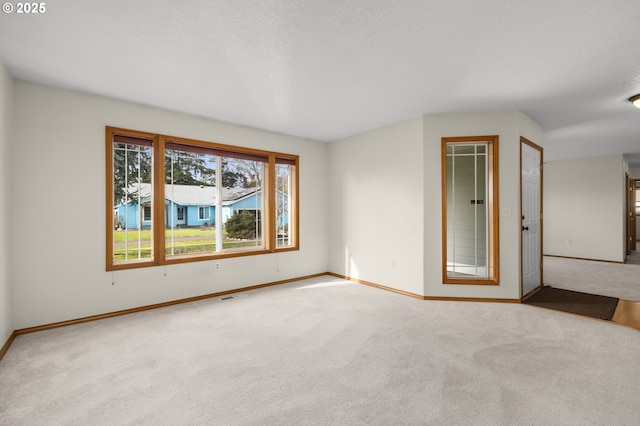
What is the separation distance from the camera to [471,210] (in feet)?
17.4

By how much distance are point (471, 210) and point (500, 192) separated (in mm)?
1356

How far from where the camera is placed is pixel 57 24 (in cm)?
211

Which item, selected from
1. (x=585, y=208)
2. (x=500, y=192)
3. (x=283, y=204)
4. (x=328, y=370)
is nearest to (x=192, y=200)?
(x=283, y=204)

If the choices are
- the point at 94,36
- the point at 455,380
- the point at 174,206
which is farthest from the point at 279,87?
the point at 455,380

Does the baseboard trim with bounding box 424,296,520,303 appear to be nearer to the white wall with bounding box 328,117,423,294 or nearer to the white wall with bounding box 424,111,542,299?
the white wall with bounding box 424,111,542,299

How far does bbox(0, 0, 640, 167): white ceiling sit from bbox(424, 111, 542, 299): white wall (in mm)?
236

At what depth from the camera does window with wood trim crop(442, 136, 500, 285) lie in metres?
4.02

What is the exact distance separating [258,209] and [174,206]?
4.37 feet

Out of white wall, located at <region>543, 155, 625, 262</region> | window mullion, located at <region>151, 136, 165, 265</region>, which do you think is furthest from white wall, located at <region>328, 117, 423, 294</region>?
white wall, located at <region>543, 155, 625, 262</region>

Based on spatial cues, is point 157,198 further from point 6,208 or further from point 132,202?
point 6,208

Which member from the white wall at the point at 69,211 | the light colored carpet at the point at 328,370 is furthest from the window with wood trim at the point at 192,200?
the light colored carpet at the point at 328,370

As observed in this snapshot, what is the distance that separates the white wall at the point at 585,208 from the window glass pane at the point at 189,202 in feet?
27.0

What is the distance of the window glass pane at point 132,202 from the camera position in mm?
3615

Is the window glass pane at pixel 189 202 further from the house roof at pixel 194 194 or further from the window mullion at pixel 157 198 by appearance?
the window mullion at pixel 157 198
